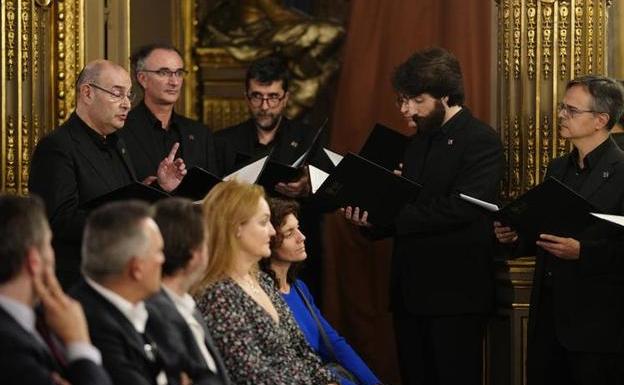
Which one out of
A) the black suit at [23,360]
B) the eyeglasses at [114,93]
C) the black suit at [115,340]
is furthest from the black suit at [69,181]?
the black suit at [23,360]

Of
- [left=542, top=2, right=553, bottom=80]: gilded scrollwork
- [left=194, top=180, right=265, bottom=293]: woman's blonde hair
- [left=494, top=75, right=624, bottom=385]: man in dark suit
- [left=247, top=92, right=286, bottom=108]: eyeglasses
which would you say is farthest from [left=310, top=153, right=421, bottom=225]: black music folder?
[left=194, top=180, right=265, bottom=293]: woman's blonde hair

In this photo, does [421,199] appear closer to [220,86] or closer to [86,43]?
[86,43]

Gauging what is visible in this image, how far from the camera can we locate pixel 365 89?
8.08 metres

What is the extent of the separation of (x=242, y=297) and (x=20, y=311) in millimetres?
1493

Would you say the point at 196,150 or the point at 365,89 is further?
the point at 365,89

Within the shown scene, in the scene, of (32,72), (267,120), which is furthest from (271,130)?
(32,72)

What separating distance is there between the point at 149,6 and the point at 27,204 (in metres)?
5.12

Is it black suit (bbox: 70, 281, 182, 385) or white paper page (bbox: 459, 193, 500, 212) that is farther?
white paper page (bbox: 459, 193, 500, 212)

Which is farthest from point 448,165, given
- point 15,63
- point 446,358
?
point 15,63

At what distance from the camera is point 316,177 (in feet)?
21.6

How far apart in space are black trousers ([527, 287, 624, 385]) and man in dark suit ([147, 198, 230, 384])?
7.54ft

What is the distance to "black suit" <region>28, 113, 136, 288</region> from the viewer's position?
569 cm

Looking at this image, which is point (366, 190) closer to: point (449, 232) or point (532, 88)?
point (449, 232)

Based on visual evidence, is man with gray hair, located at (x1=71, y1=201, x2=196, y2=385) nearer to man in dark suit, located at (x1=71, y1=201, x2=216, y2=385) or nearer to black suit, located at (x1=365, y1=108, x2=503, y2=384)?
man in dark suit, located at (x1=71, y1=201, x2=216, y2=385)
